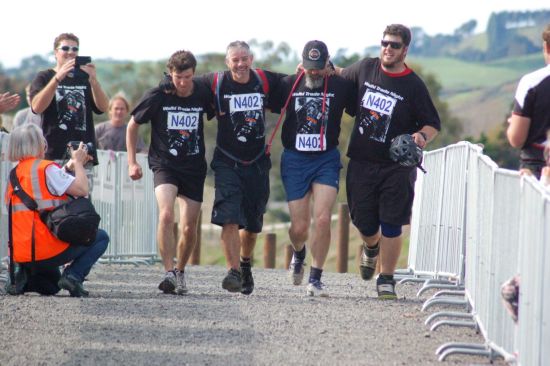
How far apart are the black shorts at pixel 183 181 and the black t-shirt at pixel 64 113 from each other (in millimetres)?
1251

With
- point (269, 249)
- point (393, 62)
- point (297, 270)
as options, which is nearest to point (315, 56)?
point (393, 62)

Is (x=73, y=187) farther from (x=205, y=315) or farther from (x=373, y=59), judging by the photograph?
(x=373, y=59)

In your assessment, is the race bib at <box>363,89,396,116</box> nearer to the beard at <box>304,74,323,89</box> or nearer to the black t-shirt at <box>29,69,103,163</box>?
the beard at <box>304,74,323,89</box>

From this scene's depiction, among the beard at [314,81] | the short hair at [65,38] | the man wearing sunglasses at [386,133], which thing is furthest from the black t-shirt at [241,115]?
the short hair at [65,38]

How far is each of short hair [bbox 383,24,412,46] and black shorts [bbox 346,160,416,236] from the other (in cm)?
114

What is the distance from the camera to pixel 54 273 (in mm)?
12633

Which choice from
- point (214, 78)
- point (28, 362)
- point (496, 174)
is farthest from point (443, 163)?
point (28, 362)

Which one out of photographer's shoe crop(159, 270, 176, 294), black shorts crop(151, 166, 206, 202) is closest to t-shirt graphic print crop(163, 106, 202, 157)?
black shorts crop(151, 166, 206, 202)

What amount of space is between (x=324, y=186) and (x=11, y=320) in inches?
134

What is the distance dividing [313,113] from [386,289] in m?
1.73

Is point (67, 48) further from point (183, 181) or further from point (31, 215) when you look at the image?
point (31, 215)

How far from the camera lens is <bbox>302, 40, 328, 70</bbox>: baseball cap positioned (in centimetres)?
1291

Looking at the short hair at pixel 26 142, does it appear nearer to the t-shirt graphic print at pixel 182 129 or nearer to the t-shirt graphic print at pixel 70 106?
the t-shirt graphic print at pixel 182 129

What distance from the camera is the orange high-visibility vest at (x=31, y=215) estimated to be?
1214 centimetres
